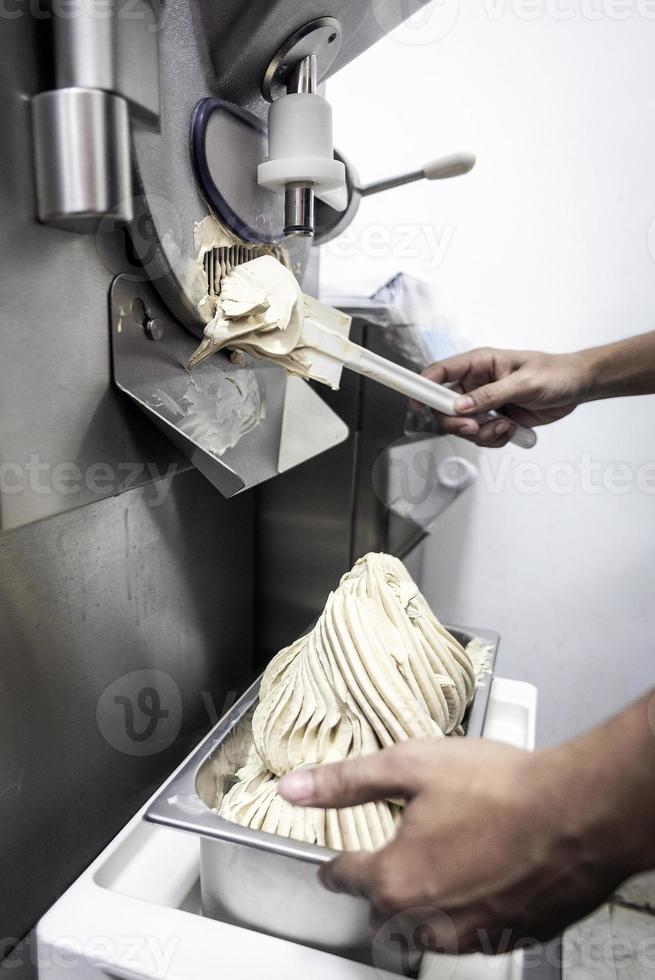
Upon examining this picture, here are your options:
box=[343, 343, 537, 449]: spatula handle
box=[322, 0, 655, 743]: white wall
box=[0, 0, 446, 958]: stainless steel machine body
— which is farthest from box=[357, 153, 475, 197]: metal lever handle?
box=[322, 0, 655, 743]: white wall

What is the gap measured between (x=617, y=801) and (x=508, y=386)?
0.55 metres

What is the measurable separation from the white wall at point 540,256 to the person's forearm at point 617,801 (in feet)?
2.90

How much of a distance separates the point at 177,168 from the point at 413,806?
0.46 metres

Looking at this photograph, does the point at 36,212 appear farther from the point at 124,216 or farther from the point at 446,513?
the point at 446,513

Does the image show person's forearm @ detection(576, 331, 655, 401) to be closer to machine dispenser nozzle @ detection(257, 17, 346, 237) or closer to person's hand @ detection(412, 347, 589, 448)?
person's hand @ detection(412, 347, 589, 448)

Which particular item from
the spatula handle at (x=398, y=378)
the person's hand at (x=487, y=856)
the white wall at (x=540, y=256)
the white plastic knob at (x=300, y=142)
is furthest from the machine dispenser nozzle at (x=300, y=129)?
the white wall at (x=540, y=256)

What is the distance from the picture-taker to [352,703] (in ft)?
1.66

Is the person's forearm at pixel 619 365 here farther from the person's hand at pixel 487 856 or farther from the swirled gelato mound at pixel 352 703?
the person's hand at pixel 487 856

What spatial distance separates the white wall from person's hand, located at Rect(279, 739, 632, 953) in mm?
883

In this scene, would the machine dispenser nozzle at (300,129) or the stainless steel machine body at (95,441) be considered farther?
the machine dispenser nozzle at (300,129)

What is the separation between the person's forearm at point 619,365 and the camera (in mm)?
853

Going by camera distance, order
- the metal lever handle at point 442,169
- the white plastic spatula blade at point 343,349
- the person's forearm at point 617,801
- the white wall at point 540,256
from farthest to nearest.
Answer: the white wall at point 540,256
the metal lever handle at point 442,169
the white plastic spatula blade at point 343,349
the person's forearm at point 617,801

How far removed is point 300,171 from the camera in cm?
52

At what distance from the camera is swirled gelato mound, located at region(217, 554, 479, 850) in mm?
484
